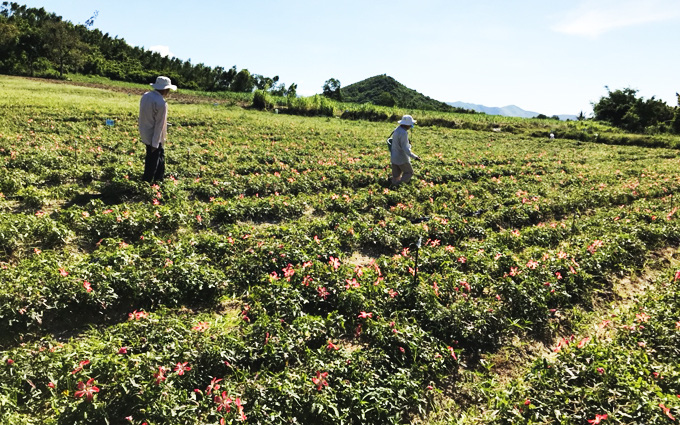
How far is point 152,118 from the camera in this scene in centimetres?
890

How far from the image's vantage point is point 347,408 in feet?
11.1

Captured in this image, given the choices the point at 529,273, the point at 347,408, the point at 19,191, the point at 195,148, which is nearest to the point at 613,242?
the point at 529,273

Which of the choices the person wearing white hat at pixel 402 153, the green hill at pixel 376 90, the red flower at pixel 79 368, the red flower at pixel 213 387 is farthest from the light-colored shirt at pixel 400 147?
the green hill at pixel 376 90

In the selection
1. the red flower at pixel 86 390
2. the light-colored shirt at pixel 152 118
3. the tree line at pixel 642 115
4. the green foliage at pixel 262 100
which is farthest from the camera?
the green foliage at pixel 262 100

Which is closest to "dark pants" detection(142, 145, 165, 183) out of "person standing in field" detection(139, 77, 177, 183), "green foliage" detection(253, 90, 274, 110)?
"person standing in field" detection(139, 77, 177, 183)

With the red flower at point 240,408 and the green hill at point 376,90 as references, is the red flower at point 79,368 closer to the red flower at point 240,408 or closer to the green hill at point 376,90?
the red flower at point 240,408

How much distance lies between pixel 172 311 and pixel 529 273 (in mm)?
5260

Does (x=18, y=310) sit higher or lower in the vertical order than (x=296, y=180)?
lower

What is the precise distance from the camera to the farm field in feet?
11.2

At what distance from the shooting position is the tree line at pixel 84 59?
5819 cm

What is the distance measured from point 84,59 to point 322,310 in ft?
275

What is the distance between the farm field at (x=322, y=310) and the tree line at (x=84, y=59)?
43.0 m

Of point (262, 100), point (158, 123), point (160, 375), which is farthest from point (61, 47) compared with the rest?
point (160, 375)

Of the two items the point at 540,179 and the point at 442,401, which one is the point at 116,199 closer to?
the point at 442,401
